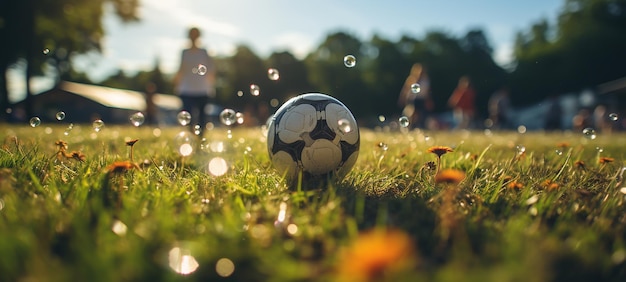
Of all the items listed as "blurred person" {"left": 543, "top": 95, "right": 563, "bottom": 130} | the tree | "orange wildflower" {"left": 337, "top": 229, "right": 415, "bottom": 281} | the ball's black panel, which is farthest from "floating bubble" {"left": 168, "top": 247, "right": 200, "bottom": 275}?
the tree

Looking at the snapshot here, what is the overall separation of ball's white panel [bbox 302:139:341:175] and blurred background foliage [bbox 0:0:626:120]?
29.0m

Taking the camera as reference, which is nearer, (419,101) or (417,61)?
(419,101)

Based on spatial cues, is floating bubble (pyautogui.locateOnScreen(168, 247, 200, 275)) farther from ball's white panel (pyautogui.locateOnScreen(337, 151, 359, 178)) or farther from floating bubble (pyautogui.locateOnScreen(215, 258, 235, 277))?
ball's white panel (pyautogui.locateOnScreen(337, 151, 359, 178))

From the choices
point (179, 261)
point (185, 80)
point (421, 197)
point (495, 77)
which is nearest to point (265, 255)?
point (179, 261)

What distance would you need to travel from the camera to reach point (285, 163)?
10.5 ft

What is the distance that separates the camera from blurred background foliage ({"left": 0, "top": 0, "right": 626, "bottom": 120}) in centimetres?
3994

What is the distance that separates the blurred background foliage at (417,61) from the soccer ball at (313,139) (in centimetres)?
2877

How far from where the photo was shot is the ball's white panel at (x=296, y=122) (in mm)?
3172

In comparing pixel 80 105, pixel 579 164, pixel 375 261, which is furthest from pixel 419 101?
pixel 80 105

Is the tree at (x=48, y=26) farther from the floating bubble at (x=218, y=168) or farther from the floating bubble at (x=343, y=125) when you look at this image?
the floating bubble at (x=343, y=125)

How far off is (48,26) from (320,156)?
101 ft

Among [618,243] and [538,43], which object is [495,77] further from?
[618,243]

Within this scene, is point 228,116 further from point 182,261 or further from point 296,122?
point 182,261

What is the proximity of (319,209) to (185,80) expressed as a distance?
7.89m
